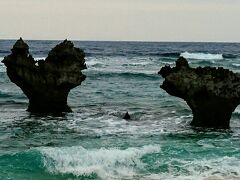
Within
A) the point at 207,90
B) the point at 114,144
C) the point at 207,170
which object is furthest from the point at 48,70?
the point at 207,170

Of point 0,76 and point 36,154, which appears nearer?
point 36,154

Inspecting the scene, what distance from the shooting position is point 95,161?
52.6 ft

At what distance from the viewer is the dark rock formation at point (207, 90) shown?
2094cm

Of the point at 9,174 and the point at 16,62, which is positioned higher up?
the point at 16,62

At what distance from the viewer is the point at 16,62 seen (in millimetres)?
24328

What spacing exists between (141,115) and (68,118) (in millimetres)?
3693

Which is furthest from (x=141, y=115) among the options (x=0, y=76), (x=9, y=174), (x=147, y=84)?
(x=0, y=76)

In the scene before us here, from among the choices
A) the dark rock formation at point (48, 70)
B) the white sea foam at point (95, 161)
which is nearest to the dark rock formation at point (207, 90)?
the white sea foam at point (95, 161)

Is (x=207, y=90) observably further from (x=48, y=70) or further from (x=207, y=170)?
(x=48, y=70)

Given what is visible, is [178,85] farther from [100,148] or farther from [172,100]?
[172,100]

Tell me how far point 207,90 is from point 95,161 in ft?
22.6

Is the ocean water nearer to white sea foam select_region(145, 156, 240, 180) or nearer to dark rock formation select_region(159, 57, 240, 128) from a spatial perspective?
white sea foam select_region(145, 156, 240, 180)

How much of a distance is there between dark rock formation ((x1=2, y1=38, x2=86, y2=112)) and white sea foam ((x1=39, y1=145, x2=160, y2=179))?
24.7 ft

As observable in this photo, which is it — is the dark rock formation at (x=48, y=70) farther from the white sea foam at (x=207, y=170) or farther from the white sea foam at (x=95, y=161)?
the white sea foam at (x=207, y=170)
